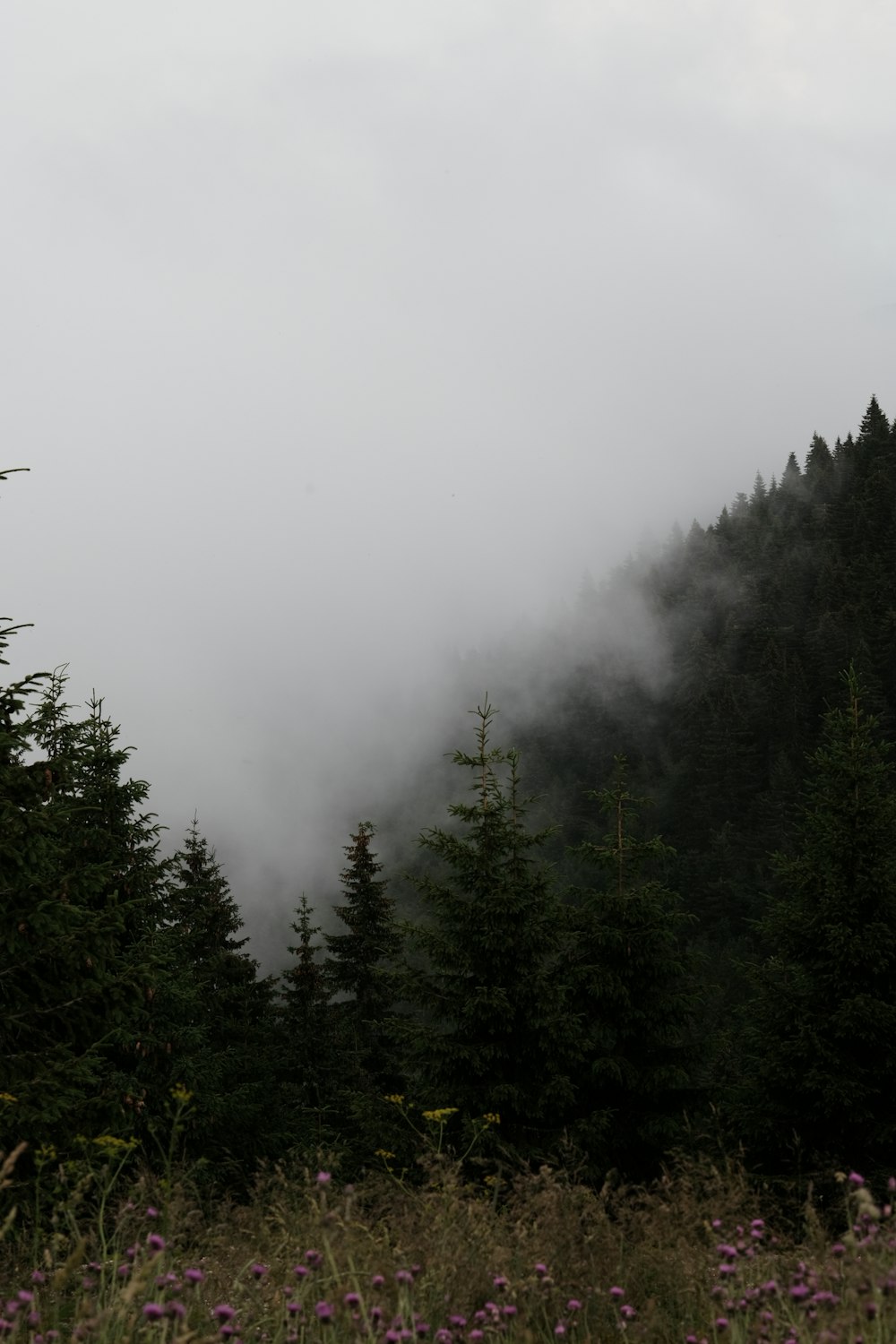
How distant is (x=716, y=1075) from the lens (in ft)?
133

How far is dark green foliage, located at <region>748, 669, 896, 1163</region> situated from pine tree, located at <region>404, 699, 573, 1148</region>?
332cm

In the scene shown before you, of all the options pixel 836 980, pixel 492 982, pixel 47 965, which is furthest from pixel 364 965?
pixel 47 965

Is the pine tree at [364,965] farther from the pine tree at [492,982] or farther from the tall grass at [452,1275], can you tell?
the tall grass at [452,1275]

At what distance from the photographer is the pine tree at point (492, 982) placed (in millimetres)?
13234

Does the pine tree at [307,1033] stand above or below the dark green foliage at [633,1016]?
below

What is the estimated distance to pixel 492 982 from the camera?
1382 centimetres

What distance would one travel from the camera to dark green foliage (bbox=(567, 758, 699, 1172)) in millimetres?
13984

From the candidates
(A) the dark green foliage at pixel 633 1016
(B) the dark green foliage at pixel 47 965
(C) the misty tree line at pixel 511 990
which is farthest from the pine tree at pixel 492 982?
(B) the dark green foliage at pixel 47 965

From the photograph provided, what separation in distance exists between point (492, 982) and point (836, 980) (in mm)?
5306

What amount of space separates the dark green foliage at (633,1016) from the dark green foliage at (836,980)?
1.38m

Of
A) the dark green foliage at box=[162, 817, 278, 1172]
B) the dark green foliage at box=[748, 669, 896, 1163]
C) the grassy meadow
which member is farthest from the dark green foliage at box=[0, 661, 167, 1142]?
the dark green foliage at box=[748, 669, 896, 1163]

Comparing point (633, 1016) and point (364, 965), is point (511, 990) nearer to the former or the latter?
point (633, 1016)

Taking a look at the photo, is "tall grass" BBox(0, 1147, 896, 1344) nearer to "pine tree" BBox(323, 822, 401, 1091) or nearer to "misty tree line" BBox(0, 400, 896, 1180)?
"misty tree line" BBox(0, 400, 896, 1180)

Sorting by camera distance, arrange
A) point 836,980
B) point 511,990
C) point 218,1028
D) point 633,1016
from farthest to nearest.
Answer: point 218,1028, point 633,1016, point 511,990, point 836,980
